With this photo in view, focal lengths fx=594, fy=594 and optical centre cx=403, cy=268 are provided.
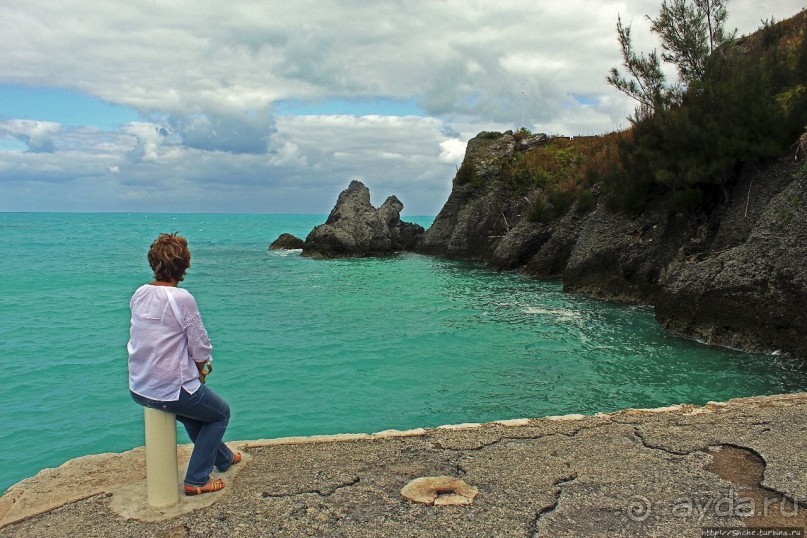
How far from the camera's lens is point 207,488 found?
18.1 ft

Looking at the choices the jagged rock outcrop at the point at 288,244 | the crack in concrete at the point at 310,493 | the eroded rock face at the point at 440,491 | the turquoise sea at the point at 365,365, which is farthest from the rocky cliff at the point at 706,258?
the jagged rock outcrop at the point at 288,244

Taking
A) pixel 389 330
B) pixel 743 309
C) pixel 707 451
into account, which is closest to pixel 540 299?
pixel 389 330

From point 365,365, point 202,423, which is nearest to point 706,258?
point 365,365

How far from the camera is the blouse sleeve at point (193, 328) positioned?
201 inches

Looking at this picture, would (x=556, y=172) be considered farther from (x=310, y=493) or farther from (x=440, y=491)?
(x=310, y=493)

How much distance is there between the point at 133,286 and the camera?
105 ft

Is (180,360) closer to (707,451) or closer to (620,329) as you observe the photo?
(707,451)

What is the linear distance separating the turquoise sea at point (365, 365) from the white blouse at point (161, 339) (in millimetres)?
5540

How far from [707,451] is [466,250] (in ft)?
124

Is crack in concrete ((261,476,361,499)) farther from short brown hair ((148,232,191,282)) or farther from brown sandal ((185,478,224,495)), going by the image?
short brown hair ((148,232,191,282))

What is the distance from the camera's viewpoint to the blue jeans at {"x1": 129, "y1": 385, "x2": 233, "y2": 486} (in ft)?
17.1

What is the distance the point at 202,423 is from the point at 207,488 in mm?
591

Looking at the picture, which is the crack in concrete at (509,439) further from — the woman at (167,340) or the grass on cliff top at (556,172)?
the grass on cliff top at (556,172)

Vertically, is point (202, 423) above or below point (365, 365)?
above
